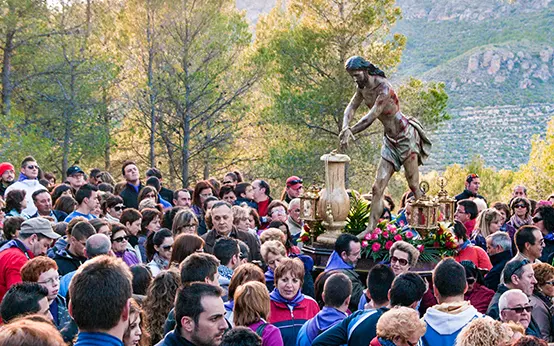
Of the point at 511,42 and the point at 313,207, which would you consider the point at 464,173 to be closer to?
the point at 313,207

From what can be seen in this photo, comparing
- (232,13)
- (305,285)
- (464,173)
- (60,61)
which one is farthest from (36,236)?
(464,173)

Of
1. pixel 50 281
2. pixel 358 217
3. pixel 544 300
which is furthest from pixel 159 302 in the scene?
pixel 358 217

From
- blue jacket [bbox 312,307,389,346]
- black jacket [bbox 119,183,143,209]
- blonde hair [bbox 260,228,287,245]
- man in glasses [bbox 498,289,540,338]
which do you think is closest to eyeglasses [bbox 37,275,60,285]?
blue jacket [bbox 312,307,389,346]

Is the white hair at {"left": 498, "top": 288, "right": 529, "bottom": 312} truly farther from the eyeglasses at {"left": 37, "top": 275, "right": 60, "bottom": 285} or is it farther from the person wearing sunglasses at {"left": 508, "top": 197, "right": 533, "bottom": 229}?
the person wearing sunglasses at {"left": 508, "top": 197, "right": 533, "bottom": 229}

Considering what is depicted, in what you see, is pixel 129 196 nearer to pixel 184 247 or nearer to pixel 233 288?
pixel 184 247

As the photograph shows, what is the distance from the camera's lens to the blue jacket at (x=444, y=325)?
577 cm

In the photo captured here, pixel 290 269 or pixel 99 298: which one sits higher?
pixel 99 298

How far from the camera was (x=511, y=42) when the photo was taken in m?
97.9

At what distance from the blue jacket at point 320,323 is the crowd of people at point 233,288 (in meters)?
0.01

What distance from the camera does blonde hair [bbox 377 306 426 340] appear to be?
194 inches

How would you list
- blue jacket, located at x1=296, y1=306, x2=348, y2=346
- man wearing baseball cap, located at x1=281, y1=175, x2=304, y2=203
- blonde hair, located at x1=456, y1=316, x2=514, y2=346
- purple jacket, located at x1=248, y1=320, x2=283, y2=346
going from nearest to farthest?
blonde hair, located at x1=456, y1=316, x2=514, y2=346, purple jacket, located at x1=248, y1=320, x2=283, y2=346, blue jacket, located at x1=296, y1=306, x2=348, y2=346, man wearing baseball cap, located at x1=281, y1=175, x2=304, y2=203

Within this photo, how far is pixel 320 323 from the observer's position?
593 cm

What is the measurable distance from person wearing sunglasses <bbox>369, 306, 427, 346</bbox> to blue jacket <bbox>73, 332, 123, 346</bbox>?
189cm

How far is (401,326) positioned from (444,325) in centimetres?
101
